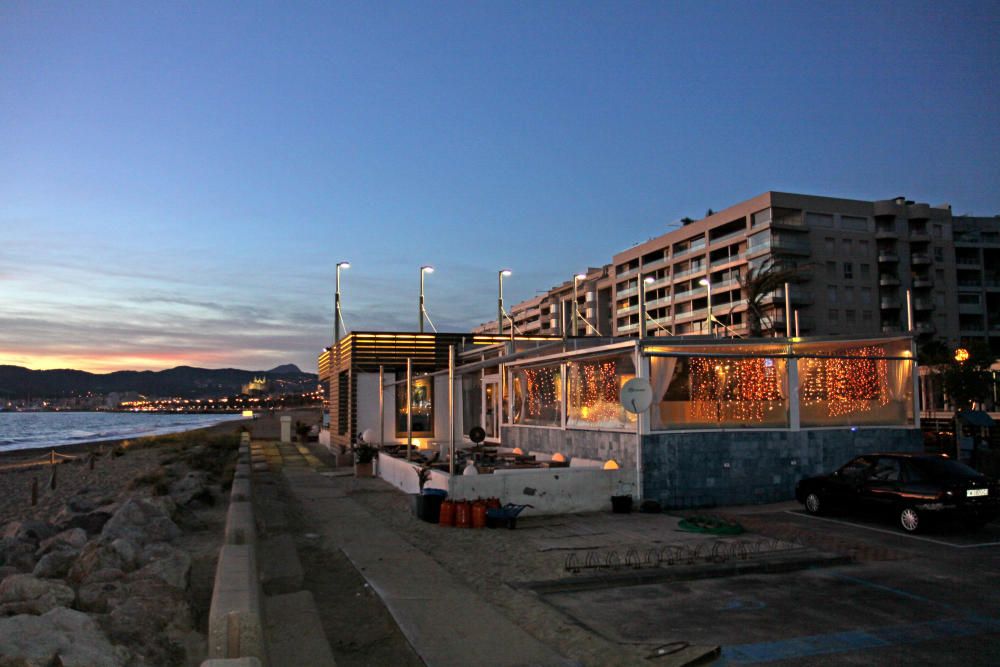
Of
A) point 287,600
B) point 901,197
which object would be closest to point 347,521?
point 287,600

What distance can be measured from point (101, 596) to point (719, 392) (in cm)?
1238

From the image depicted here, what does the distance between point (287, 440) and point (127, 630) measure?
42.0 m

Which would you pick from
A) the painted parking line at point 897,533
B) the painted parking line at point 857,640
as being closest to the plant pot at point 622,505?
the painted parking line at point 897,533

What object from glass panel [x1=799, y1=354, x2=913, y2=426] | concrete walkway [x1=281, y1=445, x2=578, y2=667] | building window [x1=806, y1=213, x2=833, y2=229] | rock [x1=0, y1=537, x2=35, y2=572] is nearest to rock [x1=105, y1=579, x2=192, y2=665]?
concrete walkway [x1=281, y1=445, x2=578, y2=667]

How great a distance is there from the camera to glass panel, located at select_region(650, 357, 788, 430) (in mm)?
15891

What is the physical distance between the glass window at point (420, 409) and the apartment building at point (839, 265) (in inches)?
1427

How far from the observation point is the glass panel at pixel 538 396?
2078 cm

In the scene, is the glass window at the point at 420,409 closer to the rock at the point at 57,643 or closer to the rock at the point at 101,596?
the rock at the point at 101,596

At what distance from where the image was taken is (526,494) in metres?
14.7

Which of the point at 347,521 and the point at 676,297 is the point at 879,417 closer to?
the point at 347,521

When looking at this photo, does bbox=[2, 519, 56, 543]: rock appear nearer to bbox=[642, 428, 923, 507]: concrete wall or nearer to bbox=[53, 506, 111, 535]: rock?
bbox=[53, 506, 111, 535]: rock

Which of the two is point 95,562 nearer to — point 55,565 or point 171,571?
point 171,571

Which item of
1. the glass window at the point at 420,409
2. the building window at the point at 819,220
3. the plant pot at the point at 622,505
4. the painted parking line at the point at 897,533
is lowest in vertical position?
the painted parking line at the point at 897,533

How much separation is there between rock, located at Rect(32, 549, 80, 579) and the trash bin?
19.1 feet
